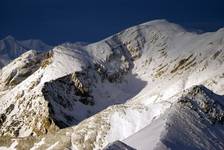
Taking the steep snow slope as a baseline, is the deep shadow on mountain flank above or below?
below

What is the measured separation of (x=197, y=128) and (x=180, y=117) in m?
3.13

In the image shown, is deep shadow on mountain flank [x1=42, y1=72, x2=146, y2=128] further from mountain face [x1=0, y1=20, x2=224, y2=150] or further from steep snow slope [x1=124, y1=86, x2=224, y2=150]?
steep snow slope [x1=124, y1=86, x2=224, y2=150]

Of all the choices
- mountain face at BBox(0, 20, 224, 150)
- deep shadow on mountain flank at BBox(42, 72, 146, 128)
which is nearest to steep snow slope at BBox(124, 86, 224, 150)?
mountain face at BBox(0, 20, 224, 150)

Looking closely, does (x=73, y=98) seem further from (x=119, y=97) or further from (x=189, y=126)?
(x=189, y=126)

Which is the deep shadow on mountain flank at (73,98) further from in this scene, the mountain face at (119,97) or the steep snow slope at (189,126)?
the steep snow slope at (189,126)

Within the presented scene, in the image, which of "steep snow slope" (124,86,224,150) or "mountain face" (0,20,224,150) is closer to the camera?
"steep snow slope" (124,86,224,150)

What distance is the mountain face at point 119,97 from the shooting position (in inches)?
3457

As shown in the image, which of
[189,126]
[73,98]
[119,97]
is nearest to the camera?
[189,126]

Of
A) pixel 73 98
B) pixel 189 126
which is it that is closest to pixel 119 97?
pixel 73 98

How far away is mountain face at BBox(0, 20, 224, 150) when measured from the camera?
87.8 m

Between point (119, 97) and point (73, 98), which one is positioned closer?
point (73, 98)

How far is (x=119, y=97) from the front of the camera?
16700 cm

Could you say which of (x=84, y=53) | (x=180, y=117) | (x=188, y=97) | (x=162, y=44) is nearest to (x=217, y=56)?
(x=162, y=44)

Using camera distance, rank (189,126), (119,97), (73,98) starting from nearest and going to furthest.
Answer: (189,126)
(73,98)
(119,97)
